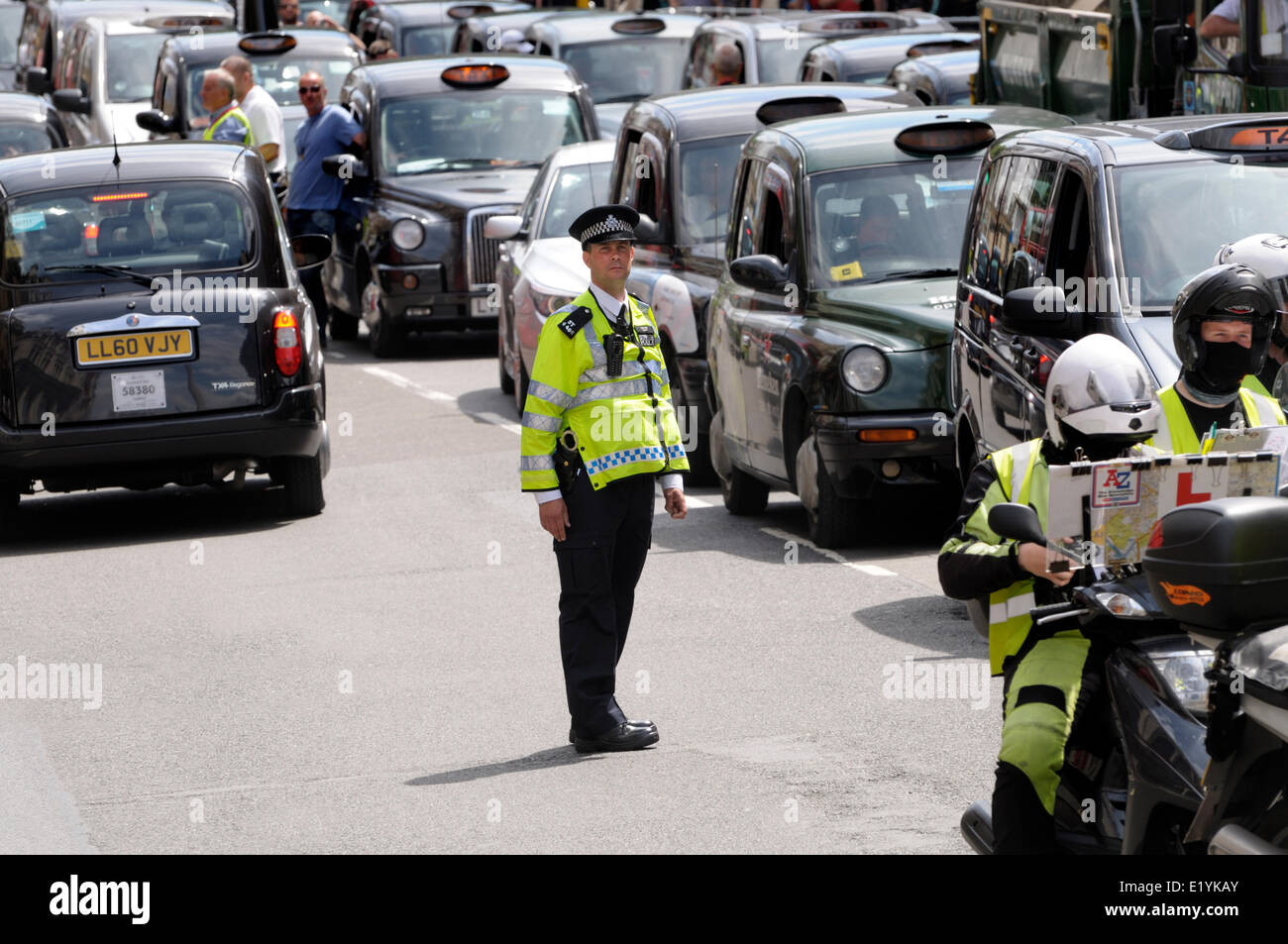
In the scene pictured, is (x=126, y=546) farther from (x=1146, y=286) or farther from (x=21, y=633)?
(x=1146, y=286)

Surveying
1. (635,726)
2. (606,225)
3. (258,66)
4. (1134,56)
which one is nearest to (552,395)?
(606,225)

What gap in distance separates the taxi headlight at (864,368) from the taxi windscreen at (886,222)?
84 centimetres

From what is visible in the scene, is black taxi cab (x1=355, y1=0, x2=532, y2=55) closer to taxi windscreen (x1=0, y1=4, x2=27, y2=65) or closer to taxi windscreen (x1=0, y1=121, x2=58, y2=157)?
taxi windscreen (x1=0, y1=4, x2=27, y2=65)

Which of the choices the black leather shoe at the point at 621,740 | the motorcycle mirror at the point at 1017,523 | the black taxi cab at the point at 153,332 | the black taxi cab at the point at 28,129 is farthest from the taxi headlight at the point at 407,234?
the motorcycle mirror at the point at 1017,523

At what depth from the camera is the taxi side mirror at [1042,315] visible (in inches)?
356

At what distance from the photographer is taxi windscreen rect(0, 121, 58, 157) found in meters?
21.0

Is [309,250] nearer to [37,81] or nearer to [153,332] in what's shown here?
[153,332]

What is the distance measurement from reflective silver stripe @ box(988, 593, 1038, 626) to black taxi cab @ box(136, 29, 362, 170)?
732 inches

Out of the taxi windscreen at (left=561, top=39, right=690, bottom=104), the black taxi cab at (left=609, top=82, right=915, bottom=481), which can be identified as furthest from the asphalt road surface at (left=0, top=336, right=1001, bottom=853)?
the taxi windscreen at (left=561, top=39, right=690, bottom=104)

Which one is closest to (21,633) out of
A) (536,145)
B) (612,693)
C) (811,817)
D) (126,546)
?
(126,546)

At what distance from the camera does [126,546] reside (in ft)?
42.2

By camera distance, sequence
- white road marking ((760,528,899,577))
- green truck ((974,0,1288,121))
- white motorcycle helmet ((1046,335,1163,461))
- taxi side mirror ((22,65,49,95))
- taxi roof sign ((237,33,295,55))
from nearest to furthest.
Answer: white motorcycle helmet ((1046,335,1163,461)) < white road marking ((760,528,899,577)) < green truck ((974,0,1288,121)) < taxi roof sign ((237,33,295,55)) < taxi side mirror ((22,65,49,95))
